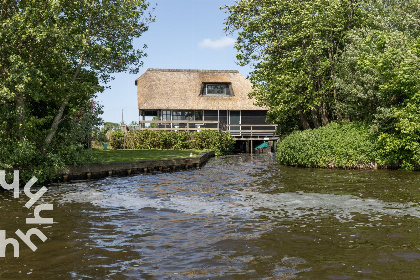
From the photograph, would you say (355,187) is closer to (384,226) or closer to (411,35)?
(384,226)

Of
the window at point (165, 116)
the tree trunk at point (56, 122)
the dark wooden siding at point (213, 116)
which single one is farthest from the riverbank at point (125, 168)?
the window at point (165, 116)

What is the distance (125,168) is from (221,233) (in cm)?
1329

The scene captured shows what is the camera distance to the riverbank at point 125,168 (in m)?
18.7

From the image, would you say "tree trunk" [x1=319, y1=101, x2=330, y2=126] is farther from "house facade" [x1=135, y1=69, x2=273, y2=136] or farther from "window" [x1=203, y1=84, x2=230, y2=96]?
"window" [x1=203, y1=84, x2=230, y2=96]

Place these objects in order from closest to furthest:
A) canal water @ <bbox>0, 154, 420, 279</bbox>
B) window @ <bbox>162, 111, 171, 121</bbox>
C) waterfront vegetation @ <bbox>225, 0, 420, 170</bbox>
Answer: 1. canal water @ <bbox>0, 154, 420, 279</bbox>
2. waterfront vegetation @ <bbox>225, 0, 420, 170</bbox>
3. window @ <bbox>162, 111, 171, 121</bbox>

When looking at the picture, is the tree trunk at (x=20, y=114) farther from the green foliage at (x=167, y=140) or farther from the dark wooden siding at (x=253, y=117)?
the dark wooden siding at (x=253, y=117)

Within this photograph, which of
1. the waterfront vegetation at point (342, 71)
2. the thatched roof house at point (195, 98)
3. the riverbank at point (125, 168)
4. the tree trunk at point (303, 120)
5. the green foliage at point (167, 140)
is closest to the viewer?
the riverbank at point (125, 168)

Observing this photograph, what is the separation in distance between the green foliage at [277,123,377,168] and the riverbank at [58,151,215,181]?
6.34 metres

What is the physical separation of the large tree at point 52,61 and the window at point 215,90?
2987 cm

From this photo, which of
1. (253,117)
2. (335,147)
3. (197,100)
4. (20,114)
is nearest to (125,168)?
(20,114)

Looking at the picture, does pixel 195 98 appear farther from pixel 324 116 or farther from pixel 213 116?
pixel 324 116

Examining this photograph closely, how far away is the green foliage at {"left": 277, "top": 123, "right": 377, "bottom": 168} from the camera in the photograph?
23078 mm

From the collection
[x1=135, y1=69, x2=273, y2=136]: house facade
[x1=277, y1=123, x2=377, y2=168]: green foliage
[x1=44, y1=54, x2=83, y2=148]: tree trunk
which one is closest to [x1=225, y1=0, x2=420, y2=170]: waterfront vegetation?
[x1=277, y1=123, x2=377, y2=168]: green foliage

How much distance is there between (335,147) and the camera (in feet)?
78.0
